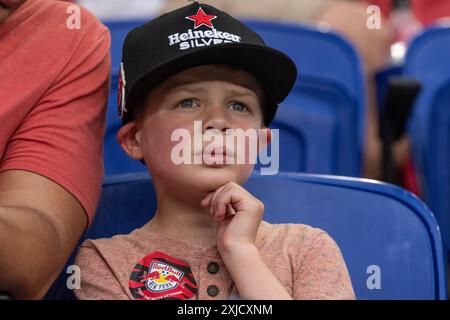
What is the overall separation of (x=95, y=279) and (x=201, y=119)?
243 mm

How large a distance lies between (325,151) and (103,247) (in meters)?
0.65

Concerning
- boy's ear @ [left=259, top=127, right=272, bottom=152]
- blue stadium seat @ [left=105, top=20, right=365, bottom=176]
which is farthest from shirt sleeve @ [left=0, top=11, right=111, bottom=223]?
blue stadium seat @ [left=105, top=20, right=365, bottom=176]

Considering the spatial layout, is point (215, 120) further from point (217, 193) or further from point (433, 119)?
point (433, 119)

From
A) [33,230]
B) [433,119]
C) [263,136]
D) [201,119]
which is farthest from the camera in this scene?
[433,119]

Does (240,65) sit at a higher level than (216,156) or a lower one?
higher

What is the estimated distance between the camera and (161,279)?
3.55 ft

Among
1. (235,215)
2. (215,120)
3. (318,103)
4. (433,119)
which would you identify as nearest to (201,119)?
(215,120)

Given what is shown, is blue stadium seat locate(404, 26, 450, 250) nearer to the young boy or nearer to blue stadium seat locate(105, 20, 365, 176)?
blue stadium seat locate(105, 20, 365, 176)

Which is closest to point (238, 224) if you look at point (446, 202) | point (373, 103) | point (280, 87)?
point (280, 87)

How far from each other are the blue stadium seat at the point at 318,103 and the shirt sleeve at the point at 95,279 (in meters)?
0.52

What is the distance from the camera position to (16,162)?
1.10 m

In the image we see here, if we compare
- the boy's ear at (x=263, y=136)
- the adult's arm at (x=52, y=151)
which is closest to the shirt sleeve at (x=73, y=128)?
the adult's arm at (x=52, y=151)

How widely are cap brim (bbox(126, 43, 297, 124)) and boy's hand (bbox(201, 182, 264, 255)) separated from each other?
161mm
